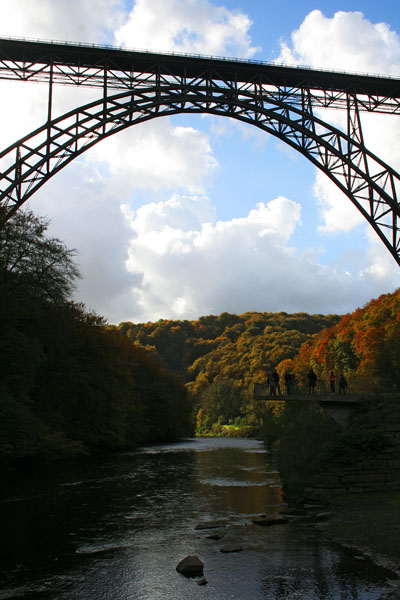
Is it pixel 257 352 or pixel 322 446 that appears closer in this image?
pixel 322 446

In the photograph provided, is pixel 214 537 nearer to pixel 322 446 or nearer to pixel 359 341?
pixel 322 446

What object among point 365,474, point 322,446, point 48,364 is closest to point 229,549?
point 322,446

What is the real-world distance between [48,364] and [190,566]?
2149 cm

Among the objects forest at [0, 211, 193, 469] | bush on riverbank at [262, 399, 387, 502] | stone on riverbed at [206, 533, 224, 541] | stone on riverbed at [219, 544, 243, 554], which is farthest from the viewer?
forest at [0, 211, 193, 469]

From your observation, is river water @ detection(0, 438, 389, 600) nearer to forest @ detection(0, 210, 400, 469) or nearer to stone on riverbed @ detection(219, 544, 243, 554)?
stone on riverbed @ detection(219, 544, 243, 554)

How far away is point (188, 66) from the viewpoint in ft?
71.4

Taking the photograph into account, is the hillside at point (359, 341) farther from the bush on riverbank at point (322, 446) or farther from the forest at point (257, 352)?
the bush on riverbank at point (322, 446)

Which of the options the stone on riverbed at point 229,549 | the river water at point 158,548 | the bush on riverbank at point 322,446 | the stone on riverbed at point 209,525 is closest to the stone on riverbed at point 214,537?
the river water at point 158,548

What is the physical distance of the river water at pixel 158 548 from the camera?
1112 cm

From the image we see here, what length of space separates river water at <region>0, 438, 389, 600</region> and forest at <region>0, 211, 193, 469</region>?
3001 millimetres

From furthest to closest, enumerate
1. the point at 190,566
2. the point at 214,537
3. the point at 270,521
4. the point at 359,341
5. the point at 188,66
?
the point at 359,341
the point at 188,66
the point at 270,521
the point at 214,537
the point at 190,566

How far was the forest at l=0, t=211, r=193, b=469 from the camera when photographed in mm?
22500

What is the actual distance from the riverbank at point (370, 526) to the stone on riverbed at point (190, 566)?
4210 mm

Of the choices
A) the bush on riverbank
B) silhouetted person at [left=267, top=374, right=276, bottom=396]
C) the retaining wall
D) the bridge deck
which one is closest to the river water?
the bush on riverbank
